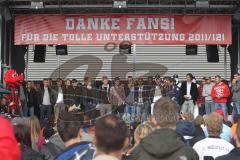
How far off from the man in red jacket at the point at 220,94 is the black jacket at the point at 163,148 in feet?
45.1

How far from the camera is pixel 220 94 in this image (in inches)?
698

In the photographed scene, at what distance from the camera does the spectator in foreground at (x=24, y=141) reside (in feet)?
16.9

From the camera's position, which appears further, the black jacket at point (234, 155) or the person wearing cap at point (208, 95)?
the person wearing cap at point (208, 95)

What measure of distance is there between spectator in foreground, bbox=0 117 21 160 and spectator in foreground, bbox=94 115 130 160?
545 millimetres

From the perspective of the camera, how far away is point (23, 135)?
518cm

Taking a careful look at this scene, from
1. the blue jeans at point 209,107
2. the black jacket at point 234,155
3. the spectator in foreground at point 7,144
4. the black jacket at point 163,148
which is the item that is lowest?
the blue jeans at point 209,107

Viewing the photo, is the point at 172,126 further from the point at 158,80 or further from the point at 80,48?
the point at 80,48

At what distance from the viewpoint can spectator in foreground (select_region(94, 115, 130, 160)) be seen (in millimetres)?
3285

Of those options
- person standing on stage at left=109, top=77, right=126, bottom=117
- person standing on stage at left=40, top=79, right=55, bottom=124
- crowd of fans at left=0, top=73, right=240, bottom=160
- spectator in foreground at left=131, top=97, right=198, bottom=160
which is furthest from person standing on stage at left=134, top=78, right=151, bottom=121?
spectator in foreground at left=131, top=97, right=198, bottom=160

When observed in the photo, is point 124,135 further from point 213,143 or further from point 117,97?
point 117,97

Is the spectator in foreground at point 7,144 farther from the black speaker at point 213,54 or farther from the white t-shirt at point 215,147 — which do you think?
the black speaker at point 213,54

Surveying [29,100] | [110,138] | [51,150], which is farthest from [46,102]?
[110,138]

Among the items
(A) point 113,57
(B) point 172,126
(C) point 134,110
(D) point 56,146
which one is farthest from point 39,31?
(B) point 172,126

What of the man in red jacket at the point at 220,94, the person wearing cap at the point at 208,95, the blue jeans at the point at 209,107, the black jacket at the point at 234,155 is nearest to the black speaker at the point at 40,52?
the person wearing cap at the point at 208,95
